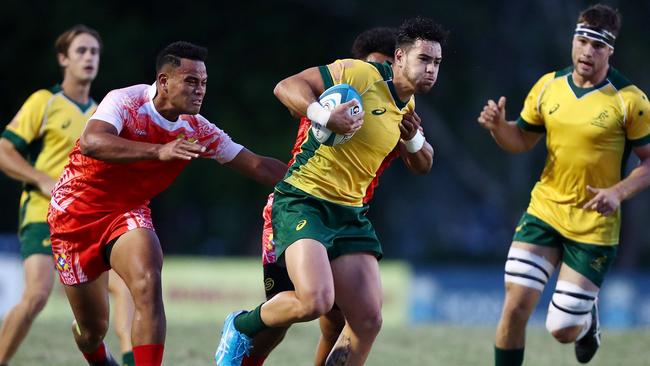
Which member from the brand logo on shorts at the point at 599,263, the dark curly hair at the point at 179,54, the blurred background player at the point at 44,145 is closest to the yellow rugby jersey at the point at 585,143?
the brand logo on shorts at the point at 599,263

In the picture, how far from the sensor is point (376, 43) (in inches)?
334

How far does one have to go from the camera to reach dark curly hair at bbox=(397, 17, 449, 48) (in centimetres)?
724

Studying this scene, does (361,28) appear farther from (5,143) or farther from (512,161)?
(5,143)

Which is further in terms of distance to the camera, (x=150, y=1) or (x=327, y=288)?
(x=150, y=1)

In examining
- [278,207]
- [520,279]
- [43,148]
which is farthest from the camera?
[43,148]

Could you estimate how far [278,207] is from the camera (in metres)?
7.36

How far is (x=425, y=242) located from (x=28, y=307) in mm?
21728

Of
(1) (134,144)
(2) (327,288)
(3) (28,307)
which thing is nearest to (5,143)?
(3) (28,307)

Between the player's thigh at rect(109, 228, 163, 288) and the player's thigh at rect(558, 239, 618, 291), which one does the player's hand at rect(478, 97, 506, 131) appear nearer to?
the player's thigh at rect(558, 239, 618, 291)

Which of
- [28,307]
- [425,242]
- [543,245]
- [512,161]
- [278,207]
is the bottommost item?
[425,242]

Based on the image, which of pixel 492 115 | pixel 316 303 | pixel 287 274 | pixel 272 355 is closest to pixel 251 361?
pixel 287 274

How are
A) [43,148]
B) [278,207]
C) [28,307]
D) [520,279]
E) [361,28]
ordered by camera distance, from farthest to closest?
[361,28], [43,148], [28,307], [520,279], [278,207]

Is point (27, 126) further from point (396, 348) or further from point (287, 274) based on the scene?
point (396, 348)

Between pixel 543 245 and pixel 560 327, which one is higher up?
pixel 543 245
